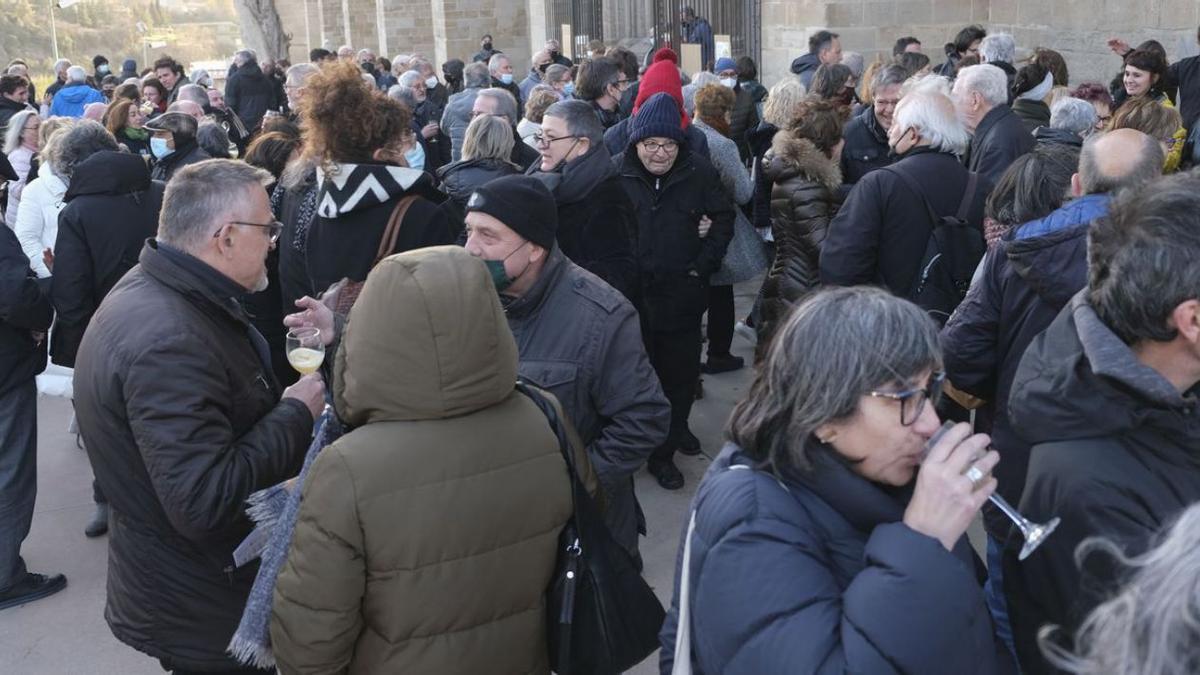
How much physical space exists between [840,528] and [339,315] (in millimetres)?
2169

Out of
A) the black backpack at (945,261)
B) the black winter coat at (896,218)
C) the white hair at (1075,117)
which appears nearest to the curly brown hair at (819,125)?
the black winter coat at (896,218)

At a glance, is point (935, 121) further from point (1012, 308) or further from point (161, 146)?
point (161, 146)

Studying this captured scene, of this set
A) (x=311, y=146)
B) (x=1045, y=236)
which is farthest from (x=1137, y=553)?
(x=311, y=146)

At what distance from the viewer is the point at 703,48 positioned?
47.9ft

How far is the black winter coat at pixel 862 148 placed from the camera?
6.00 m

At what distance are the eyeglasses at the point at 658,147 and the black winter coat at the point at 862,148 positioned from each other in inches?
44.5

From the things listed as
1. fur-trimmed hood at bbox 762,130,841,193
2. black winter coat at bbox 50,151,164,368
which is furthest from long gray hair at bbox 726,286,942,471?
fur-trimmed hood at bbox 762,130,841,193

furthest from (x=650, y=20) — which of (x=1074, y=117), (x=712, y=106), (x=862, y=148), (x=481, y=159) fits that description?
(x=481, y=159)

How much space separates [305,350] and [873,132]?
3963 mm

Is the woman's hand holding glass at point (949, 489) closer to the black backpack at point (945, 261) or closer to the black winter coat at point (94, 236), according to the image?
the black backpack at point (945, 261)

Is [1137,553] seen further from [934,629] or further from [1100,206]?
[1100,206]

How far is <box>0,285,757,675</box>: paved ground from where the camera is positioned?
4.26m

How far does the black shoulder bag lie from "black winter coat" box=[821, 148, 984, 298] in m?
2.34

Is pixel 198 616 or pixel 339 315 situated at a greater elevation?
pixel 339 315
